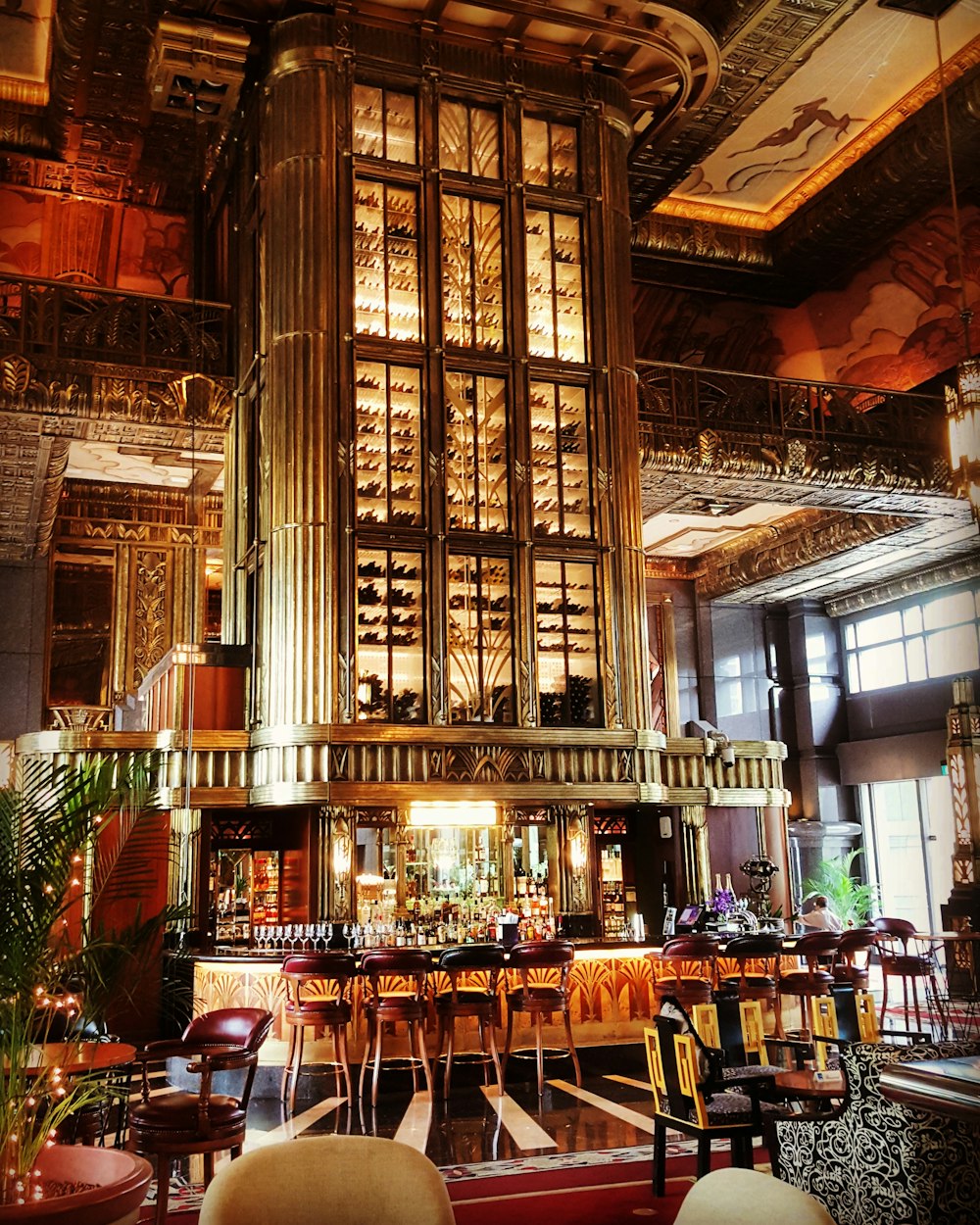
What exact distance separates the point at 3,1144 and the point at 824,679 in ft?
58.3

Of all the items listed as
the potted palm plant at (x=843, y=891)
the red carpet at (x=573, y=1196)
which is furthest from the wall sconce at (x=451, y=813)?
the potted palm plant at (x=843, y=891)

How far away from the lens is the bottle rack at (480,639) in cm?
1077

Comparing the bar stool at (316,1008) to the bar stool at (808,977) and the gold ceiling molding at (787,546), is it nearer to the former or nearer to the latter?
the bar stool at (808,977)

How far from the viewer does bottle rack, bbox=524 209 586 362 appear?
11680 mm

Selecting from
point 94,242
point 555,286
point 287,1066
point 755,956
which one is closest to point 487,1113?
point 287,1066

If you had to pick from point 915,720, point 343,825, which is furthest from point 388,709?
point 915,720

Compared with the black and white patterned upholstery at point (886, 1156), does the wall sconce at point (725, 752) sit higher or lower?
higher

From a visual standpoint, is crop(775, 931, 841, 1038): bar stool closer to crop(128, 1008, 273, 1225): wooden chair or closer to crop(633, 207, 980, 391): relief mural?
crop(128, 1008, 273, 1225): wooden chair

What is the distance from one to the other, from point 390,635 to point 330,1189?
8.04 metres

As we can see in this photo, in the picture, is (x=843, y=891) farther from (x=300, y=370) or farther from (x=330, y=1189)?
(x=330, y=1189)

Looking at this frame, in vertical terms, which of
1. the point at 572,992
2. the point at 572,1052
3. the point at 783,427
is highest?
the point at 783,427

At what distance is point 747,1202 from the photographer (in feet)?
8.00

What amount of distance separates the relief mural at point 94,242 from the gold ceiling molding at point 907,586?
36.6 ft

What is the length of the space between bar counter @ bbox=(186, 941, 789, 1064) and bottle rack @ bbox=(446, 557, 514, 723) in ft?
7.64
